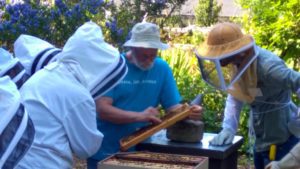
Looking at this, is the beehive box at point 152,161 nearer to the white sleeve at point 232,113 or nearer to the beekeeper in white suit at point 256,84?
the beekeeper in white suit at point 256,84

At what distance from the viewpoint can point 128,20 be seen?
7523 millimetres

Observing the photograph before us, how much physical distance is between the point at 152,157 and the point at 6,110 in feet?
4.84

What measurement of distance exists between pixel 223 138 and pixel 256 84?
0.38 meters

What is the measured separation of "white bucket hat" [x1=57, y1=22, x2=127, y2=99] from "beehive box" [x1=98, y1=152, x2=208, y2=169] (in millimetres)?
364

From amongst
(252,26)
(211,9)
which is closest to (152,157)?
(252,26)

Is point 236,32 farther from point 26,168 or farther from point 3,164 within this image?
point 3,164

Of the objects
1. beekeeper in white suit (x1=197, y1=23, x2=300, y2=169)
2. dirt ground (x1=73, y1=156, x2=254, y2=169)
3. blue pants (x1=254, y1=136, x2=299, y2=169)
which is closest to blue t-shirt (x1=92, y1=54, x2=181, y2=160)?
beekeeper in white suit (x1=197, y1=23, x2=300, y2=169)

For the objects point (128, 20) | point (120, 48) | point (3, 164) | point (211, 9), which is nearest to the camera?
point (3, 164)

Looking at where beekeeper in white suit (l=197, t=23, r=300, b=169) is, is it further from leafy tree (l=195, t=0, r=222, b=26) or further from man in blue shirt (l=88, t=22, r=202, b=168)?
leafy tree (l=195, t=0, r=222, b=26)

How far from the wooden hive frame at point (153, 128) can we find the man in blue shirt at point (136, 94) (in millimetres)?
48

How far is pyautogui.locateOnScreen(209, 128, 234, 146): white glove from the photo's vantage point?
380cm

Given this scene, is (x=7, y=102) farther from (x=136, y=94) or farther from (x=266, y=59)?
(x=266, y=59)

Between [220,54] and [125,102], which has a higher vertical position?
[220,54]

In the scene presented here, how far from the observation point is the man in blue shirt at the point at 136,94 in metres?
3.79
